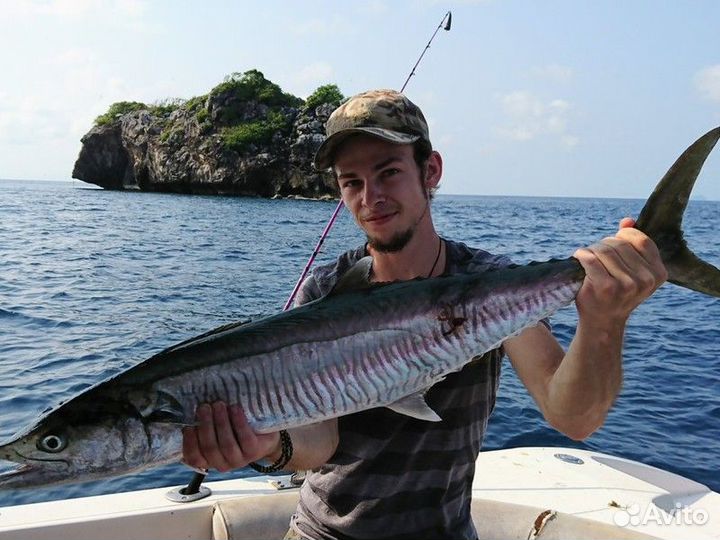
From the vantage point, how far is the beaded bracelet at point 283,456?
9.13 feet

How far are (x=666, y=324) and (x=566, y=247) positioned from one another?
14744mm

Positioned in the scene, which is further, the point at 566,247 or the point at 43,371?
the point at 566,247

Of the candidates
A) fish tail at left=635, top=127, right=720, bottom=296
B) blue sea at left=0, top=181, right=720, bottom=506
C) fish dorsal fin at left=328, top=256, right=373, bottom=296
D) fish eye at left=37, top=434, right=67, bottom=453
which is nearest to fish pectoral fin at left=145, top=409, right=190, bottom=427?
fish eye at left=37, top=434, right=67, bottom=453

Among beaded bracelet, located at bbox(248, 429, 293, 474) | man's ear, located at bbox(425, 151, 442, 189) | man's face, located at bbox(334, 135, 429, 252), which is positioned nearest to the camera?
beaded bracelet, located at bbox(248, 429, 293, 474)

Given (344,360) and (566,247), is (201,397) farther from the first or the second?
(566,247)

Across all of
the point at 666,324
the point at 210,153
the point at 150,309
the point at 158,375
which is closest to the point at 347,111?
the point at 158,375

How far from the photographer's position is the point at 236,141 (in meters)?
69.9

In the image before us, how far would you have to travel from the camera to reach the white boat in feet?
13.3

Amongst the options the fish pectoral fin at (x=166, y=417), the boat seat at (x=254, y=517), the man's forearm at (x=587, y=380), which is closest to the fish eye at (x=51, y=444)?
the fish pectoral fin at (x=166, y=417)

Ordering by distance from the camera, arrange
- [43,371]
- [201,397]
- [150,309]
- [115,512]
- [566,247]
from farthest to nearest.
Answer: [566,247], [150,309], [43,371], [115,512], [201,397]

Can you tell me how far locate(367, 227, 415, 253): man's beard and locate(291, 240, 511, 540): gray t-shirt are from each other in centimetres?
66

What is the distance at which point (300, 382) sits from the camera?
2.44 meters

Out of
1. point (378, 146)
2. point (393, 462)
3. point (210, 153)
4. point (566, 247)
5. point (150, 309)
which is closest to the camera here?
point (393, 462)

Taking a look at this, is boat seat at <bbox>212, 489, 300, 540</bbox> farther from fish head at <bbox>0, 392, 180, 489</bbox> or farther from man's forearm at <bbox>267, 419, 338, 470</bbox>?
fish head at <bbox>0, 392, 180, 489</bbox>
